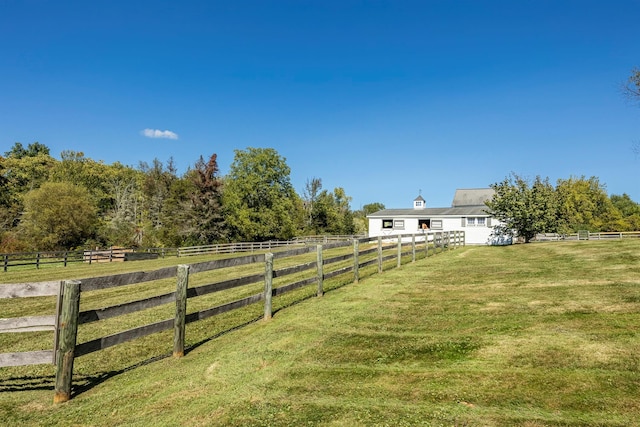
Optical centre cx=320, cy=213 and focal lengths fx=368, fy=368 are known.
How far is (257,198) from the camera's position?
179 ft

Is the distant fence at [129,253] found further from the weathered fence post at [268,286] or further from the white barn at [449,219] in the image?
the weathered fence post at [268,286]

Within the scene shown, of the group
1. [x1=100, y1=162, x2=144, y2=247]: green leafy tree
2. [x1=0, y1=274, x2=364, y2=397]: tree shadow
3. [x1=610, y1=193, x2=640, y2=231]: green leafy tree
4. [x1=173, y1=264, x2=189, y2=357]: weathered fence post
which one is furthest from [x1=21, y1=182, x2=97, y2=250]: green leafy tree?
[x1=610, y1=193, x2=640, y2=231]: green leafy tree

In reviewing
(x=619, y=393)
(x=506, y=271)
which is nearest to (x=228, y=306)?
(x=619, y=393)

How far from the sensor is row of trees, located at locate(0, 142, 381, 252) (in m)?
46.5

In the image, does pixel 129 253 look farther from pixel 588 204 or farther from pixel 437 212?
pixel 588 204

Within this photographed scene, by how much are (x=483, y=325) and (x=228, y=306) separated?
4.29 metres

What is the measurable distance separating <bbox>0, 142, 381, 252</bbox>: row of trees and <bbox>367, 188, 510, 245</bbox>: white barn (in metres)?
16.1

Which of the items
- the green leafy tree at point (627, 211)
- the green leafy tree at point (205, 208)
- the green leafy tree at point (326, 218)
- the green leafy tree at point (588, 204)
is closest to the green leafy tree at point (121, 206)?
the green leafy tree at point (205, 208)

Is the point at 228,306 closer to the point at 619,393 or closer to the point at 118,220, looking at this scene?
the point at 619,393

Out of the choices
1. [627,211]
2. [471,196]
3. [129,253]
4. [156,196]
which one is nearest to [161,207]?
[156,196]

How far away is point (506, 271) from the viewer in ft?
39.7

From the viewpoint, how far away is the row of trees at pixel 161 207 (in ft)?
152

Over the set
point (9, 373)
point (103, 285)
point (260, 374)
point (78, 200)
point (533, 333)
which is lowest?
point (9, 373)

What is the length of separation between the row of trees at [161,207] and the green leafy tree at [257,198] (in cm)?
14
